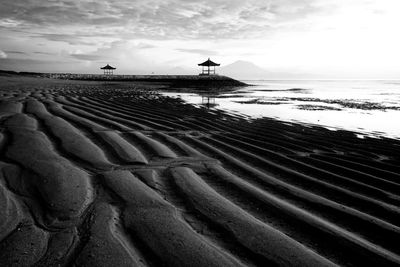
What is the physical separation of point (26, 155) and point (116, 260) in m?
2.52

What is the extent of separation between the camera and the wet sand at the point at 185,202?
2.08 m

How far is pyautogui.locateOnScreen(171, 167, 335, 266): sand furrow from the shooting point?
Result: 210 centimetres

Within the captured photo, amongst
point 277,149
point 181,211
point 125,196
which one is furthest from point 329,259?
point 277,149

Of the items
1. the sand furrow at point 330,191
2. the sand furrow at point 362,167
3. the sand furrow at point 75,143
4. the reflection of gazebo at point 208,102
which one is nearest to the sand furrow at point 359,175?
the sand furrow at point 362,167

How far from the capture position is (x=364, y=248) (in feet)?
7.55

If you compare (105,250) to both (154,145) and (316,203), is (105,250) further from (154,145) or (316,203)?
(154,145)

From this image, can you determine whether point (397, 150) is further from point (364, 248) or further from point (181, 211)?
point (181, 211)

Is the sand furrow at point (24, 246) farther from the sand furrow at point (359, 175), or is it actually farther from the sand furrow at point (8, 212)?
the sand furrow at point (359, 175)

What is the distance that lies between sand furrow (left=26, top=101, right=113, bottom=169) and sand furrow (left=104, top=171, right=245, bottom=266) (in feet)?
2.76

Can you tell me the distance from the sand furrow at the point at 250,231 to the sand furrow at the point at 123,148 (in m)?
0.99

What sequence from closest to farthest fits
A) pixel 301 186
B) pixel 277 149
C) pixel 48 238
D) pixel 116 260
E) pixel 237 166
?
pixel 116 260
pixel 48 238
pixel 301 186
pixel 237 166
pixel 277 149

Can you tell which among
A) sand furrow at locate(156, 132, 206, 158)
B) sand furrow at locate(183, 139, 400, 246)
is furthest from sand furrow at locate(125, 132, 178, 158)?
sand furrow at locate(183, 139, 400, 246)

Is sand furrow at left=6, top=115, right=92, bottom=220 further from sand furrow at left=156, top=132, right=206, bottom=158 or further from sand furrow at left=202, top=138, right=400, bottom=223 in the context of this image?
sand furrow at left=202, top=138, right=400, bottom=223

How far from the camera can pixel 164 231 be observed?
231 cm
